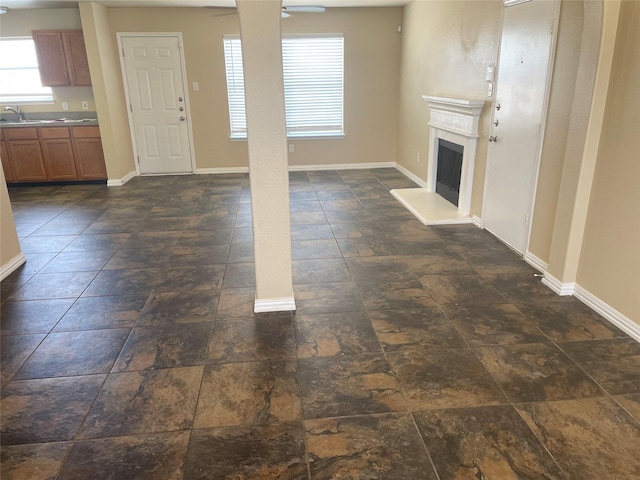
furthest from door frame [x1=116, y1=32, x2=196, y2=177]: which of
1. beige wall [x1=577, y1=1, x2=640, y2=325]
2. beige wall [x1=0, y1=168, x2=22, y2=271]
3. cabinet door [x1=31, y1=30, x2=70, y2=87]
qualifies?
beige wall [x1=577, y1=1, x2=640, y2=325]

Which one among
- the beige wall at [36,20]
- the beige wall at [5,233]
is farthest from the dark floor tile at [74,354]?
the beige wall at [36,20]

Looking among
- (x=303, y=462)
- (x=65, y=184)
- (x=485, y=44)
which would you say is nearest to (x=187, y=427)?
(x=303, y=462)

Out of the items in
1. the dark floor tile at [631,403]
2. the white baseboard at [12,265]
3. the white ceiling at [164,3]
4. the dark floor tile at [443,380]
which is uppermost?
the white ceiling at [164,3]

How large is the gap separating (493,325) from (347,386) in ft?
3.63

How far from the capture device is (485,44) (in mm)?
4395

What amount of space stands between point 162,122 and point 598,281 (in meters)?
6.37

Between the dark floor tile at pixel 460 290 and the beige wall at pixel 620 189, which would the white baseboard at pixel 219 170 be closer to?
the dark floor tile at pixel 460 290

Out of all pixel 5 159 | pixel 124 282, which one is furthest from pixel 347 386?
pixel 5 159

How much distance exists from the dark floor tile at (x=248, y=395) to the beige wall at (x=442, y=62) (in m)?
3.16

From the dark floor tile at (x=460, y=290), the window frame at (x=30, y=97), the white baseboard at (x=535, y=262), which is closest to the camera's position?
the dark floor tile at (x=460, y=290)

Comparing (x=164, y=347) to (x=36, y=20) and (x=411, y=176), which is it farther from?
(x=36, y=20)

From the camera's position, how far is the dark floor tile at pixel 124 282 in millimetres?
3381

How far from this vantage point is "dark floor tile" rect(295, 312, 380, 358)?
8.55 feet

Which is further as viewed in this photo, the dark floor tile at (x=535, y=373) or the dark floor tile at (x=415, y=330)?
the dark floor tile at (x=415, y=330)
